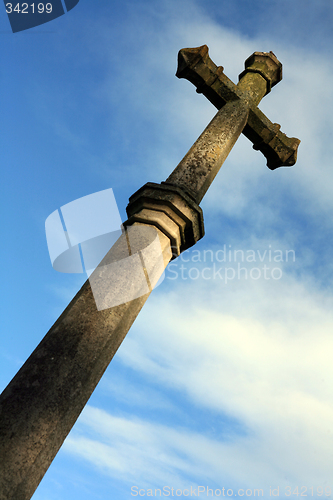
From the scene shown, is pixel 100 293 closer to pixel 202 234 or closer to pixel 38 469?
pixel 38 469

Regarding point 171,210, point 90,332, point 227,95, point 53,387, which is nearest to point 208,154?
point 171,210

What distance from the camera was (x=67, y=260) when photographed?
3957 millimetres

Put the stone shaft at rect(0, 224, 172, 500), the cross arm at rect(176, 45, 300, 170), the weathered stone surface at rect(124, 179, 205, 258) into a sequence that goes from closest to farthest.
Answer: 1. the stone shaft at rect(0, 224, 172, 500)
2. the weathered stone surface at rect(124, 179, 205, 258)
3. the cross arm at rect(176, 45, 300, 170)

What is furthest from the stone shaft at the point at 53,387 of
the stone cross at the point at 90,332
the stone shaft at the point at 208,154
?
the stone shaft at the point at 208,154

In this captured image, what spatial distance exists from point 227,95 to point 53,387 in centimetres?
559

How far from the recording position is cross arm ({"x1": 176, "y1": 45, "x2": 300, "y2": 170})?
6.18 meters

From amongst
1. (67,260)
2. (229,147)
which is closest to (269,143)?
(229,147)

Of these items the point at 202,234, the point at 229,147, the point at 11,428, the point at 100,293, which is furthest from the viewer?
the point at 229,147

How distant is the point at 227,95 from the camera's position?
6.17 metres

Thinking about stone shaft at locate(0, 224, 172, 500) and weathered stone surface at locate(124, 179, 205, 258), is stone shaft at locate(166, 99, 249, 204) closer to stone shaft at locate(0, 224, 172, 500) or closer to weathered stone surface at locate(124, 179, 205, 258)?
weathered stone surface at locate(124, 179, 205, 258)

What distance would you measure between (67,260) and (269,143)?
4689mm

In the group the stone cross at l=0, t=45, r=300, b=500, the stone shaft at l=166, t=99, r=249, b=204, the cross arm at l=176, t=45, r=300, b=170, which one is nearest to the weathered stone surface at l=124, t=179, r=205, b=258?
the stone cross at l=0, t=45, r=300, b=500

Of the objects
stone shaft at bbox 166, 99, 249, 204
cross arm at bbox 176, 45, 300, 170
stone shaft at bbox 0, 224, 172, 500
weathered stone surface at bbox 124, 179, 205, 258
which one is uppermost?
cross arm at bbox 176, 45, 300, 170

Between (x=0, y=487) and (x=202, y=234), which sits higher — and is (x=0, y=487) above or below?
below
